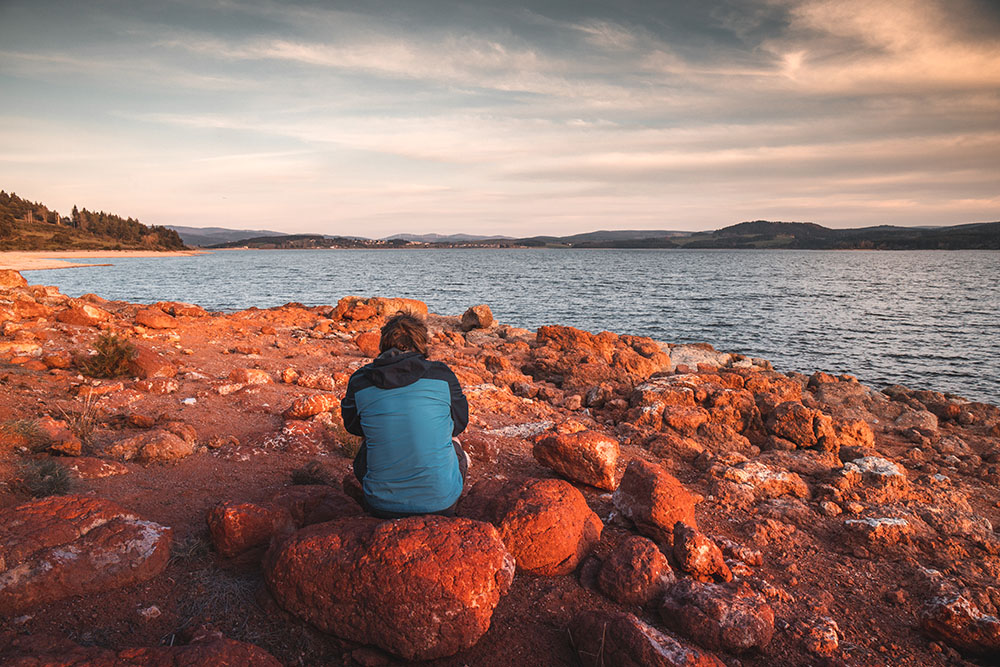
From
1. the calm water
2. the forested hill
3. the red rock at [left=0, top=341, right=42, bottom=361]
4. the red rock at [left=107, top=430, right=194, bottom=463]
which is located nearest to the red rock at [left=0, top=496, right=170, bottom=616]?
the red rock at [left=107, top=430, right=194, bottom=463]

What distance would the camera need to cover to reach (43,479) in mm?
4523

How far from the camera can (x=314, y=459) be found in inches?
244

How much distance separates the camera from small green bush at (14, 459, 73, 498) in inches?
175

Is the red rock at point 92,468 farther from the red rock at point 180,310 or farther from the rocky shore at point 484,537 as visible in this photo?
the red rock at point 180,310

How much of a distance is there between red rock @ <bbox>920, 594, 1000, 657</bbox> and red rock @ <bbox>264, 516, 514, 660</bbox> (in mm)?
3338

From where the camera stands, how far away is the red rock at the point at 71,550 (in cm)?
328

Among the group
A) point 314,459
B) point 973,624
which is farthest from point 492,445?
point 973,624

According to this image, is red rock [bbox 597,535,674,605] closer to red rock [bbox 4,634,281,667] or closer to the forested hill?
red rock [bbox 4,634,281,667]

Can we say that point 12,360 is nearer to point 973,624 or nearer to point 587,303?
point 973,624

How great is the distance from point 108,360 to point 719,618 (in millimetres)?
9657

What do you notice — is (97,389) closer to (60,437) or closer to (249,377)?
(249,377)

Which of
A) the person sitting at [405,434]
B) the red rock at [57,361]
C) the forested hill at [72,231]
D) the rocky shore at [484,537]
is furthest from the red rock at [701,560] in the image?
the forested hill at [72,231]

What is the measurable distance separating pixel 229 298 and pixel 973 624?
47.9 metres

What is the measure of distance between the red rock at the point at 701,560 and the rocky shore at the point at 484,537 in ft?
0.06
